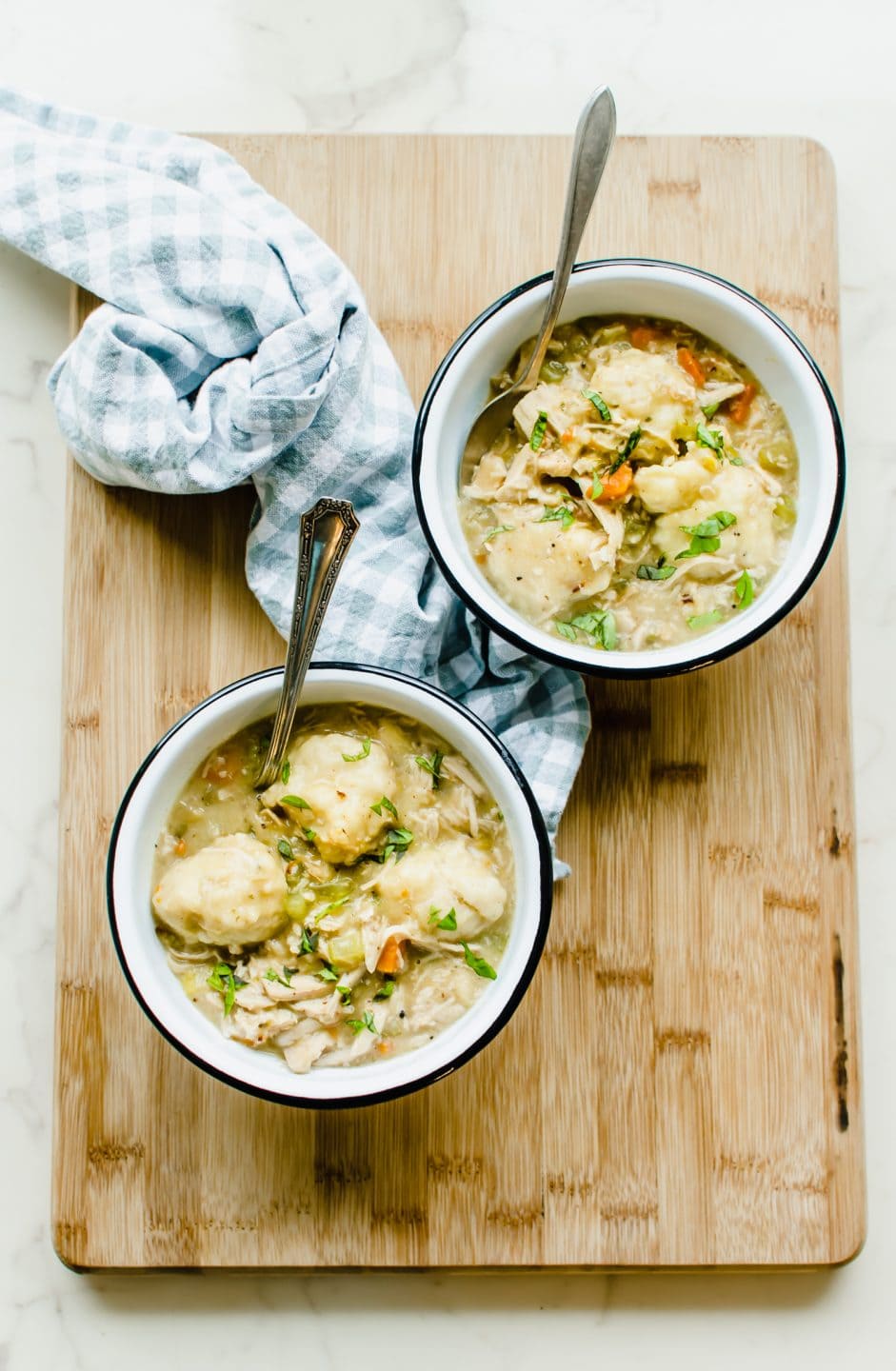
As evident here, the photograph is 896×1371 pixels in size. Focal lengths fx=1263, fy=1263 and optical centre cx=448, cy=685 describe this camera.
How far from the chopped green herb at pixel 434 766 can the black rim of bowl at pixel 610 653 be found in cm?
23

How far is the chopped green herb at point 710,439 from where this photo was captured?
6.74 ft

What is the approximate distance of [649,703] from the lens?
230cm

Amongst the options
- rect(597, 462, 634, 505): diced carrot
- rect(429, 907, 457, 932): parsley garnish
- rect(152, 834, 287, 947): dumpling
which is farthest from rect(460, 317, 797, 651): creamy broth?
rect(152, 834, 287, 947): dumpling

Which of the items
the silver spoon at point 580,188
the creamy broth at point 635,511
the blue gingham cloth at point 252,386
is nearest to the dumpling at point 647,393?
the creamy broth at point 635,511

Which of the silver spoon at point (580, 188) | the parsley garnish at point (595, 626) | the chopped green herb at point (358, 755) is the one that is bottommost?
the chopped green herb at point (358, 755)

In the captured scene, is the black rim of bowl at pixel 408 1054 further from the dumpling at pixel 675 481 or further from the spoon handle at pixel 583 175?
the spoon handle at pixel 583 175

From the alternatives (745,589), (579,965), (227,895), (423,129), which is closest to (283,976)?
(227,895)

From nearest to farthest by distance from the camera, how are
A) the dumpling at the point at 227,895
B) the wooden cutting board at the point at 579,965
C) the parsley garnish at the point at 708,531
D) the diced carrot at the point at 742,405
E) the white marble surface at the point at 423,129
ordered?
the dumpling at the point at 227,895, the parsley garnish at the point at 708,531, the diced carrot at the point at 742,405, the wooden cutting board at the point at 579,965, the white marble surface at the point at 423,129

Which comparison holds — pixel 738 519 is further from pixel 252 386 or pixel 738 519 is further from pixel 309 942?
pixel 309 942

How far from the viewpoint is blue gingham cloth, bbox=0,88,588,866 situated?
2.15m

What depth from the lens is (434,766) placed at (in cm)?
204

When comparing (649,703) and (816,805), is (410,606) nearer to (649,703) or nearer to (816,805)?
(649,703)

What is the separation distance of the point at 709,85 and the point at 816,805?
144 centimetres

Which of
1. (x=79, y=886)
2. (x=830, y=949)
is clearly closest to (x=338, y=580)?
(x=79, y=886)
